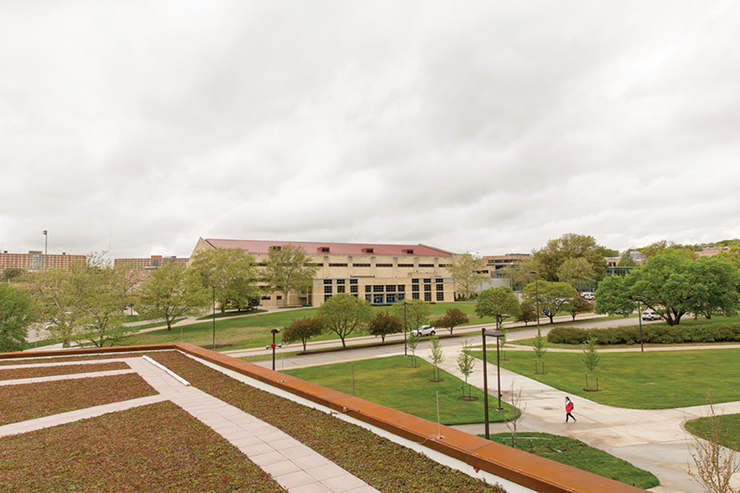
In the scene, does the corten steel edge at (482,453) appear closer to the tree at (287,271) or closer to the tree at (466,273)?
the tree at (287,271)

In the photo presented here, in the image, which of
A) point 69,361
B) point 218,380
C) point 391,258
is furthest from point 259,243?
point 218,380

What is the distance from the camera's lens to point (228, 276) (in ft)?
245

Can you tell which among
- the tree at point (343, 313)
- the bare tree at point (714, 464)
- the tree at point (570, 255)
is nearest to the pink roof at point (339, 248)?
the tree at point (570, 255)

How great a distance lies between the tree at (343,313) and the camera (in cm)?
4372

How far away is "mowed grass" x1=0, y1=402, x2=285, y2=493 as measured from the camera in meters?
6.05

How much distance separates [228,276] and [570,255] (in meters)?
84.1

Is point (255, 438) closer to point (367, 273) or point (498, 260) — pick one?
point (367, 273)

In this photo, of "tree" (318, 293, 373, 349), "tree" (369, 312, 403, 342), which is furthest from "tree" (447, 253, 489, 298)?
"tree" (318, 293, 373, 349)

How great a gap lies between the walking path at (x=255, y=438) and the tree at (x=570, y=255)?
333ft

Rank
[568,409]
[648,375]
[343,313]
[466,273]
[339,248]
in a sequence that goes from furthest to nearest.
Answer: [339,248] < [466,273] < [343,313] < [648,375] < [568,409]

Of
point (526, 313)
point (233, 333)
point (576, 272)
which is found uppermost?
point (576, 272)

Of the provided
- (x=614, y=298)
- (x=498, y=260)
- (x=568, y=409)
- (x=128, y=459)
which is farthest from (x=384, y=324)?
(x=498, y=260)

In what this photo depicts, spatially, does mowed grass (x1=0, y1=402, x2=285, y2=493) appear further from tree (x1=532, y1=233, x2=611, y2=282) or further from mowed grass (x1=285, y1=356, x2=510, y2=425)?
tree (x1=532, y1=233, x2=611, y2=282)

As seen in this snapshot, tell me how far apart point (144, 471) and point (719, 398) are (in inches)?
1070
